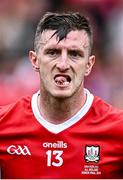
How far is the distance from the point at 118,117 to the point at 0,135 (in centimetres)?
83

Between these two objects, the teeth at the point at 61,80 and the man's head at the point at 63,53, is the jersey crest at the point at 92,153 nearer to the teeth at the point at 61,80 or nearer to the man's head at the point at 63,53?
the man's head at the point at 63,53

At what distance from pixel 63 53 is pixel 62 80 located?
0.18 meters

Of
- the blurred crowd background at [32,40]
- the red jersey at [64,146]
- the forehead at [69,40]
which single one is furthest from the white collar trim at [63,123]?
the blurred crowd background at [32,40]

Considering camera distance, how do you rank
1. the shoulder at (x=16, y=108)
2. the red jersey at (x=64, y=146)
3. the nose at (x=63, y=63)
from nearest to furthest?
the nose at (x=63, y=63)
the red jersey at (x=64, y=146)
the shoulder at (x=16, y=108)

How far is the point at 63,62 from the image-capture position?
17.1ft

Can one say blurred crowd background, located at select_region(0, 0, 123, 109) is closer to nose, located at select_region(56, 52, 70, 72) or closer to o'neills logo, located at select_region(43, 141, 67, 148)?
o'neills logo, located at select_region(43, 141, 67, 148)

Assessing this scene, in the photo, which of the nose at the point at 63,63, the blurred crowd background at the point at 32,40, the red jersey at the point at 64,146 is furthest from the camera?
the blurred crowd background at the point at 32,40

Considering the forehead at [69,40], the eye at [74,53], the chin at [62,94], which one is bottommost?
the chin at [62,94]

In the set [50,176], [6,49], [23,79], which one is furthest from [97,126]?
[6,49]

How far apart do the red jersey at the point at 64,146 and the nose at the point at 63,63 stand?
1.33 feet

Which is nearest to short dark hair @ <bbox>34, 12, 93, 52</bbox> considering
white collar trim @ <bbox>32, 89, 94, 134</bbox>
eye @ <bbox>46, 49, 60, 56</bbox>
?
eye @ <bbox>46, 49, 60, 56</bbox>

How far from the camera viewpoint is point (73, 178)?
5340 mm

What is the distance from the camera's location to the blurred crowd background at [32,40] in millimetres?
9453

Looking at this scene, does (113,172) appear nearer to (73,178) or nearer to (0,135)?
(73,178)
